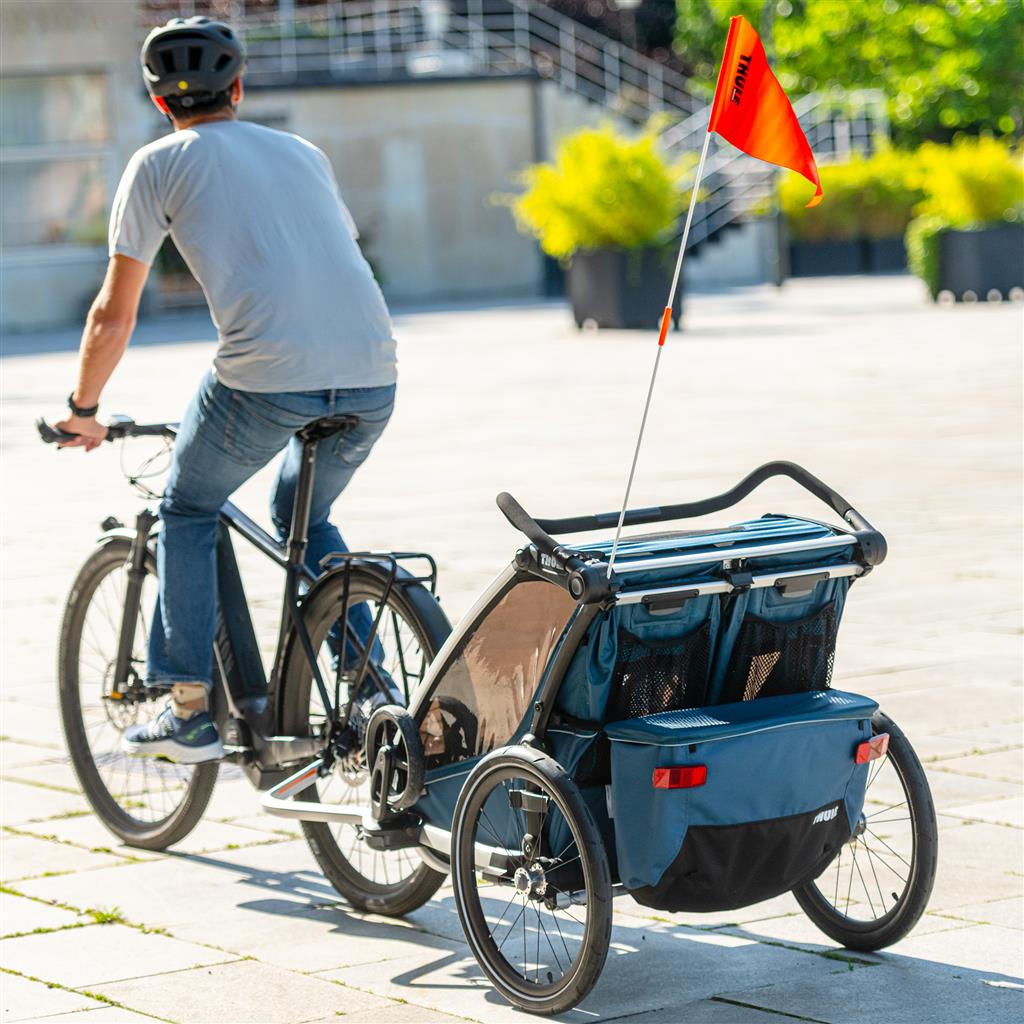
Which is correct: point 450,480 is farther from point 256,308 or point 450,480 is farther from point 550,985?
point 550,985

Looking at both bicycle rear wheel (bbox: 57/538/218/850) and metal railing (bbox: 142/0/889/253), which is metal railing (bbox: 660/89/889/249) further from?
bicycle rear wheel (bbox: 57/538/218/850)

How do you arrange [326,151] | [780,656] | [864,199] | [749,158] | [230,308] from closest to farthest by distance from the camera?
1. [780,656]
2. [230,308]
3. [326,151]
4. [749,158]
5. [864,199]

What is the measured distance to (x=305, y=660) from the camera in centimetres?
442

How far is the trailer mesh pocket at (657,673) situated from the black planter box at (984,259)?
70.9ft

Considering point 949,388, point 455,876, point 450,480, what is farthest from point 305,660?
point 949,388

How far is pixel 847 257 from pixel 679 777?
32.7 meters

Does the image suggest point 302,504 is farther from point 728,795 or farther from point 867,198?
point 867,198

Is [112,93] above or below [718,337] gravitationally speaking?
above

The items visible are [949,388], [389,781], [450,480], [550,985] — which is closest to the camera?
[550,985]

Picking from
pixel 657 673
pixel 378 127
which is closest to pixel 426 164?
pixel 378 127

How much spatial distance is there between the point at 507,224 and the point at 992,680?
27924 millimetres

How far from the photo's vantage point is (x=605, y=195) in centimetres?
Answer: 2256

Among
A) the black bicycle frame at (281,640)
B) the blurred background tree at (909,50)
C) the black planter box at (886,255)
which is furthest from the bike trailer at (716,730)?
the black planter box at (886,255)

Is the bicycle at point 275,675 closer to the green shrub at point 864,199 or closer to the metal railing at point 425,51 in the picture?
the metal railing at point 425,51
